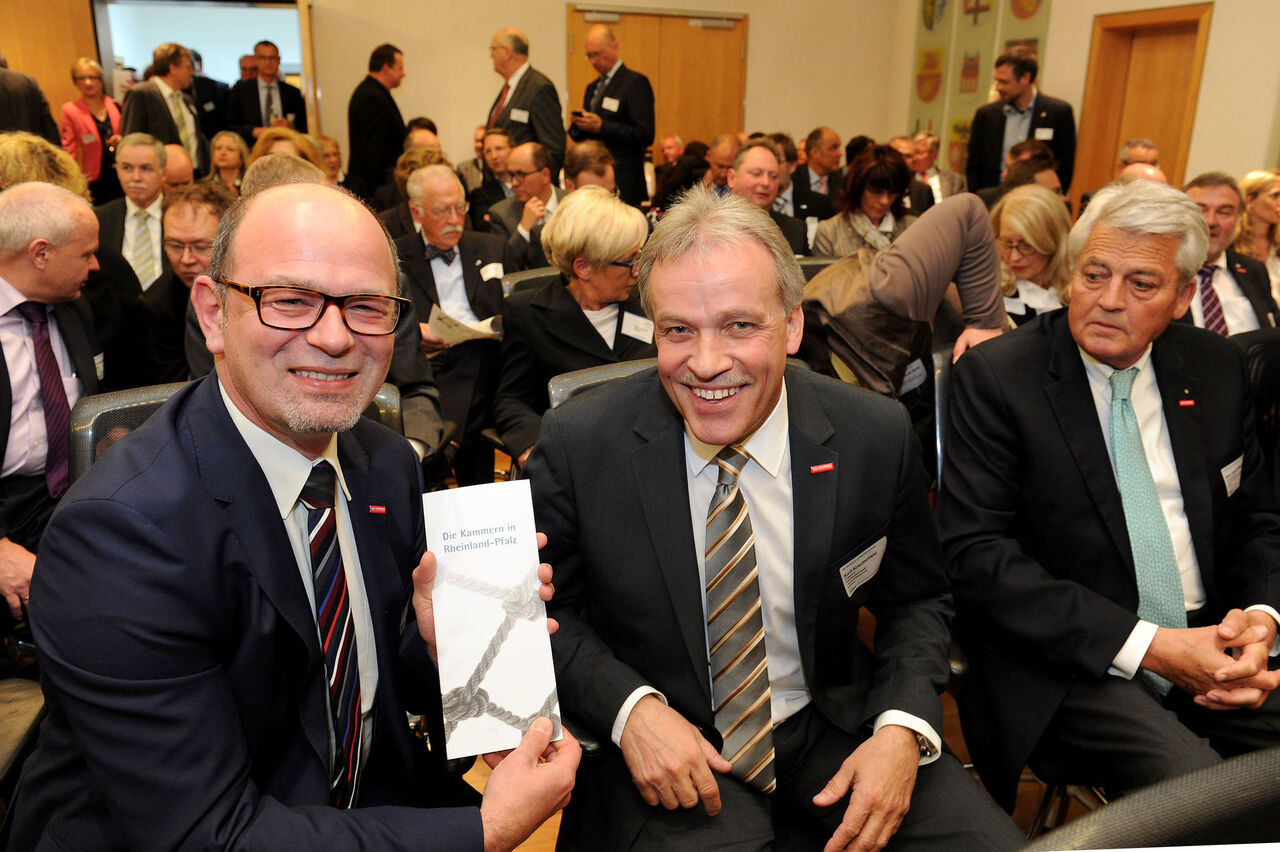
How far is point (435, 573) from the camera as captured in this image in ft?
4.35

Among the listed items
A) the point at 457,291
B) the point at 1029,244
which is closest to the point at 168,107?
the point at 457,291

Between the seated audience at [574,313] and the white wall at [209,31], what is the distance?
9560 millimetres

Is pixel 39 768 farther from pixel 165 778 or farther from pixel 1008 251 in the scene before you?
pixel 1008 251

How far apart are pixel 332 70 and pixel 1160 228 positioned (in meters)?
10.2

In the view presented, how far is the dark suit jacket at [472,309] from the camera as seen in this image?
12.1 feet

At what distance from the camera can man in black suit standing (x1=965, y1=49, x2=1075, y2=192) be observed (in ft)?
26.9

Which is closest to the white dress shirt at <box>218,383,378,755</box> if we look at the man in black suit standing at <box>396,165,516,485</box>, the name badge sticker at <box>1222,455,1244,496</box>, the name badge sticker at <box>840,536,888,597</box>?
the name badge sticker at <box>840,536,888,597</box>

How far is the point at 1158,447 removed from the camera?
2.06 meters

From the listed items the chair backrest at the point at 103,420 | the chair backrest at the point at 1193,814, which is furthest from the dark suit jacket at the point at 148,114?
the chair backrest at the point at 1193,814

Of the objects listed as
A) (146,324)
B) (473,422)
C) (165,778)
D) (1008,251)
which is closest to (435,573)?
(165,778)

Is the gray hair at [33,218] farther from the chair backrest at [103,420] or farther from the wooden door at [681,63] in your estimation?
the wooden door at [681,63]

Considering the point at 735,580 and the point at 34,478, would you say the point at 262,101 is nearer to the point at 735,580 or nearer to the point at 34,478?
the point at 34,478

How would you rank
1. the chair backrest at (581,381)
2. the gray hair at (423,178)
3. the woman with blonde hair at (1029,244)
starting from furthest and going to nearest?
the gray hair at (423,178)
the woman with blonde hair at (1029,244)
the chair backrest at (581,381)

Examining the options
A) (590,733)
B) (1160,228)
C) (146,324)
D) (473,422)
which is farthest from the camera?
(473,422)
